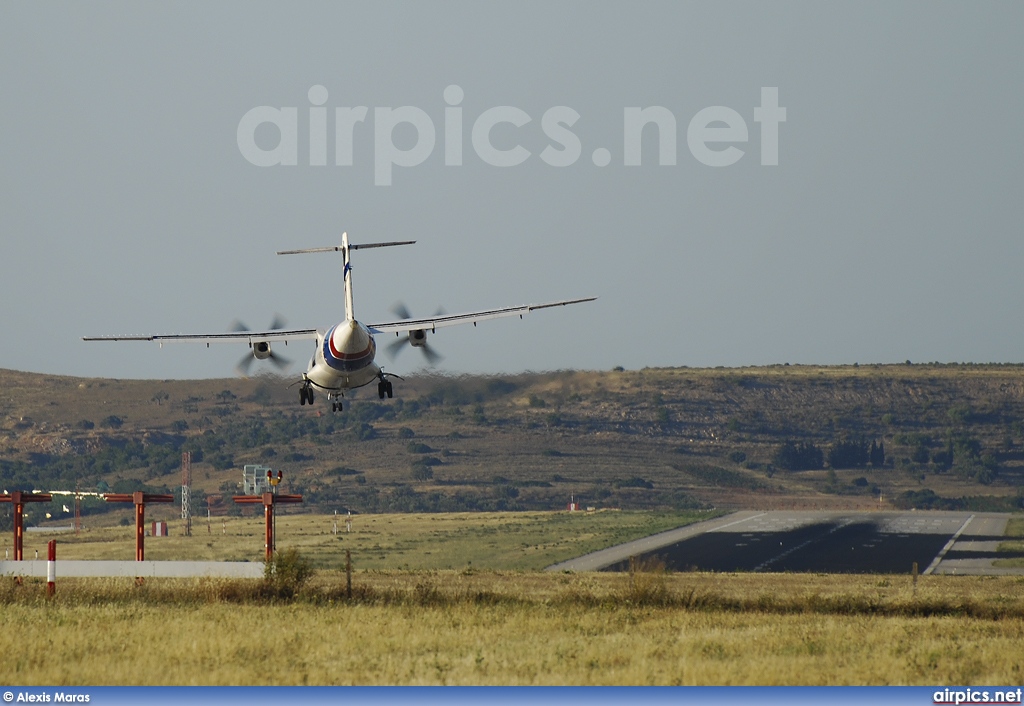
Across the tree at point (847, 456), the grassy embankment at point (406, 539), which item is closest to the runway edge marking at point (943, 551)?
the grassy embankment at point (406, 539)

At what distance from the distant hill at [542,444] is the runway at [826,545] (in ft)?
103

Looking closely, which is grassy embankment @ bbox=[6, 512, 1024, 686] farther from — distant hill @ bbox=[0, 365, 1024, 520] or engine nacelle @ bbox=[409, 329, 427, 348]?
distant hill @ bbox=[0, 365, 1024, 520]

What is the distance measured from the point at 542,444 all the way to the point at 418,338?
105822mm

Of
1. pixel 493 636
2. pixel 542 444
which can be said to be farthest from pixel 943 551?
pixel 542 444

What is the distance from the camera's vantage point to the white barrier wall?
1757 inches

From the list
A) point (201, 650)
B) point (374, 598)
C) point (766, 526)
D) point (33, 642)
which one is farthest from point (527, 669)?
point (766, 526)

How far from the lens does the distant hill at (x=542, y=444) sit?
5842 inches

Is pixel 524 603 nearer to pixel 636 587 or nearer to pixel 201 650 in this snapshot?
pixel 636 587

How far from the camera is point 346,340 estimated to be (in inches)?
1991

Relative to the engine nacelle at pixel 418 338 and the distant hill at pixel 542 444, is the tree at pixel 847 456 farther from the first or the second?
the engine nacelle at pixel 418 338

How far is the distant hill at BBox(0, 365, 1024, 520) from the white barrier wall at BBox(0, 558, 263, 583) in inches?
3405

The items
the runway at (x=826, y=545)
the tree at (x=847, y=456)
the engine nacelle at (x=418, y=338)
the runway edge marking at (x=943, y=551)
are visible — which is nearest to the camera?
the engine nacelle at (x=418, y=338)

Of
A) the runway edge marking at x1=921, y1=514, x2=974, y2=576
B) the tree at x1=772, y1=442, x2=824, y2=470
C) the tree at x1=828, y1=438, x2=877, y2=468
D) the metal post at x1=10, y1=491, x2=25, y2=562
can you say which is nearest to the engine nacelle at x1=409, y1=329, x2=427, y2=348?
the metal post at x1=10, y1=491, x2=25, y2=562

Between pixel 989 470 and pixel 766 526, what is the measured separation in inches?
2831
